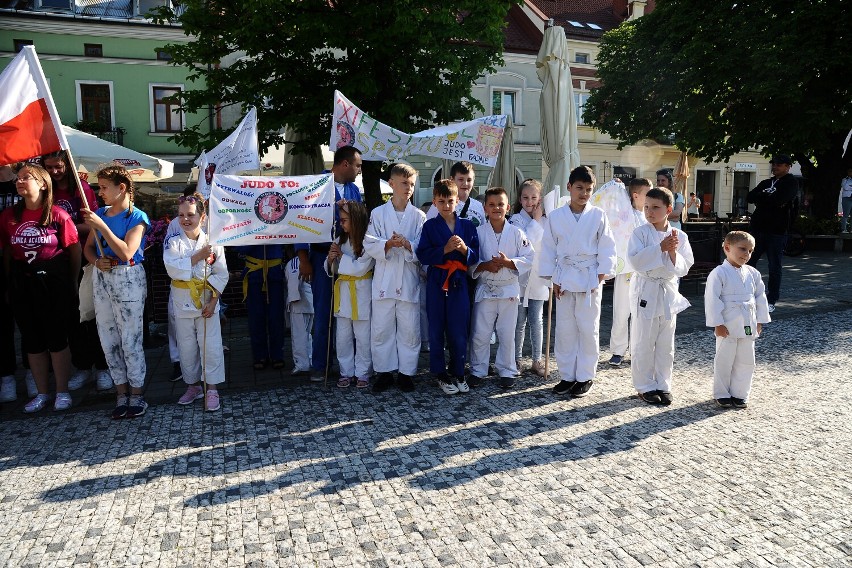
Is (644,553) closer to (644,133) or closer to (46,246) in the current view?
(46,246)

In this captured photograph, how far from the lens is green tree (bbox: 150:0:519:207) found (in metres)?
10.9

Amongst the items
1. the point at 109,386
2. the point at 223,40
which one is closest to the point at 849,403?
the point at 109,386

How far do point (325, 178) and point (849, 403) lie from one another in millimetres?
4578

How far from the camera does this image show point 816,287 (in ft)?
35.2

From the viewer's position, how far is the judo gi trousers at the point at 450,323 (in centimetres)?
553

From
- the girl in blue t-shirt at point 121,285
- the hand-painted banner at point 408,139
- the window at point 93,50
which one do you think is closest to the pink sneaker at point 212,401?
the girl in blue t-shirt at point 121,285

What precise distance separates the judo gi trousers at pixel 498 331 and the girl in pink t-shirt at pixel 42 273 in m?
3.35

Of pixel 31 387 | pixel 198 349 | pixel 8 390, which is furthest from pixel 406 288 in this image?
pixel 8 390

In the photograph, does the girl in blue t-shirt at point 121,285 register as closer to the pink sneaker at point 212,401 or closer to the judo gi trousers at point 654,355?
the pink sneaker at point 212,401

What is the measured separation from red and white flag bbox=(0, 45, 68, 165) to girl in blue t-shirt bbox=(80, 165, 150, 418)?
1.42 feet

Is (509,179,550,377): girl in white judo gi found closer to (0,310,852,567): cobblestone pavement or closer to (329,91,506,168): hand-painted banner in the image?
(329,91,506,168): hand-painted banner

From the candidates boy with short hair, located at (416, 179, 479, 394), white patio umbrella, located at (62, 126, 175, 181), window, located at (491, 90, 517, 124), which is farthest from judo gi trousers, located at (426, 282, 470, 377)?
window, located at (491, 90, 517, 124)

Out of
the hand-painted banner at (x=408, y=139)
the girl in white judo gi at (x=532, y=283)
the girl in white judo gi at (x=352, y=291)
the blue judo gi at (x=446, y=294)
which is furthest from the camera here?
the hand-painted banner at (x=408, y=139)

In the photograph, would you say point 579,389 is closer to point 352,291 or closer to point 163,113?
point 352,291
